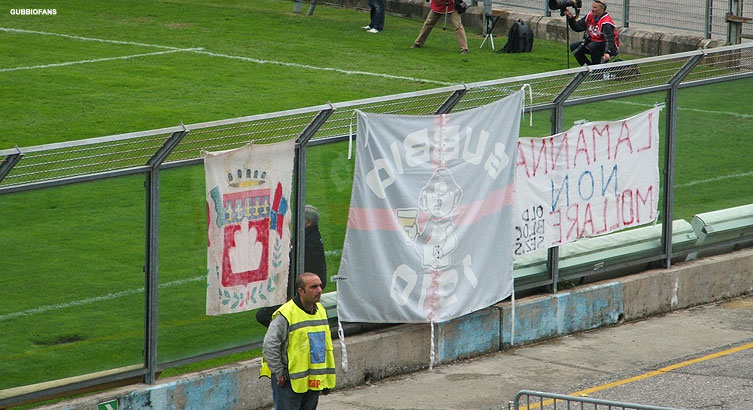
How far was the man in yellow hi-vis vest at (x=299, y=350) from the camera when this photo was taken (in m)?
8.13

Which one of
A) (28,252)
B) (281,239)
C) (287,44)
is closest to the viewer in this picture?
(28,252)

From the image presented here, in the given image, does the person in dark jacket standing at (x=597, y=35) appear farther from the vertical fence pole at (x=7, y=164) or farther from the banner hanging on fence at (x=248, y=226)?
the vertical fence pole at (x=7, y=164)

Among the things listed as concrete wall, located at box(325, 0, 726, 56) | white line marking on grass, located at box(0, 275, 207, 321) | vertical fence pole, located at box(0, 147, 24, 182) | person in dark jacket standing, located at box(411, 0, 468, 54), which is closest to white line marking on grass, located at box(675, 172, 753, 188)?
white line marking on grass, located at box(0, 275, 207, 321)

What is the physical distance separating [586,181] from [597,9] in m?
11.6

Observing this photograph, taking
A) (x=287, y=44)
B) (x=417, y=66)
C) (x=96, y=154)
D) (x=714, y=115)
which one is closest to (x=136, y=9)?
(x=287, y=44)

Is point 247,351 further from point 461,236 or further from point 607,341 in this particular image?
point 607,341

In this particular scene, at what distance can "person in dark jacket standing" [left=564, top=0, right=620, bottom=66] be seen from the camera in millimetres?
22750

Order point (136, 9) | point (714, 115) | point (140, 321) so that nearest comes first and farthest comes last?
point (140, 321)
point (714, 115)
point (136, 9)

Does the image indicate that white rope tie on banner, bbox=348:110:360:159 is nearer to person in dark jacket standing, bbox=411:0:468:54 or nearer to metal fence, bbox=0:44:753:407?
metal fence, bbox=0:44:753:407

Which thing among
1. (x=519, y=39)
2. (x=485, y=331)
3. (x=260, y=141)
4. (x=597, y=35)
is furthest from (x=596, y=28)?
(x=260, y=141)

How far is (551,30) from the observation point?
1073 inches

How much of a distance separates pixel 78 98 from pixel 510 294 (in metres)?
11.0

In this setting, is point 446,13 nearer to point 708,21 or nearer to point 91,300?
point 708,21

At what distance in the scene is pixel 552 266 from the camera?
11.9 metres
